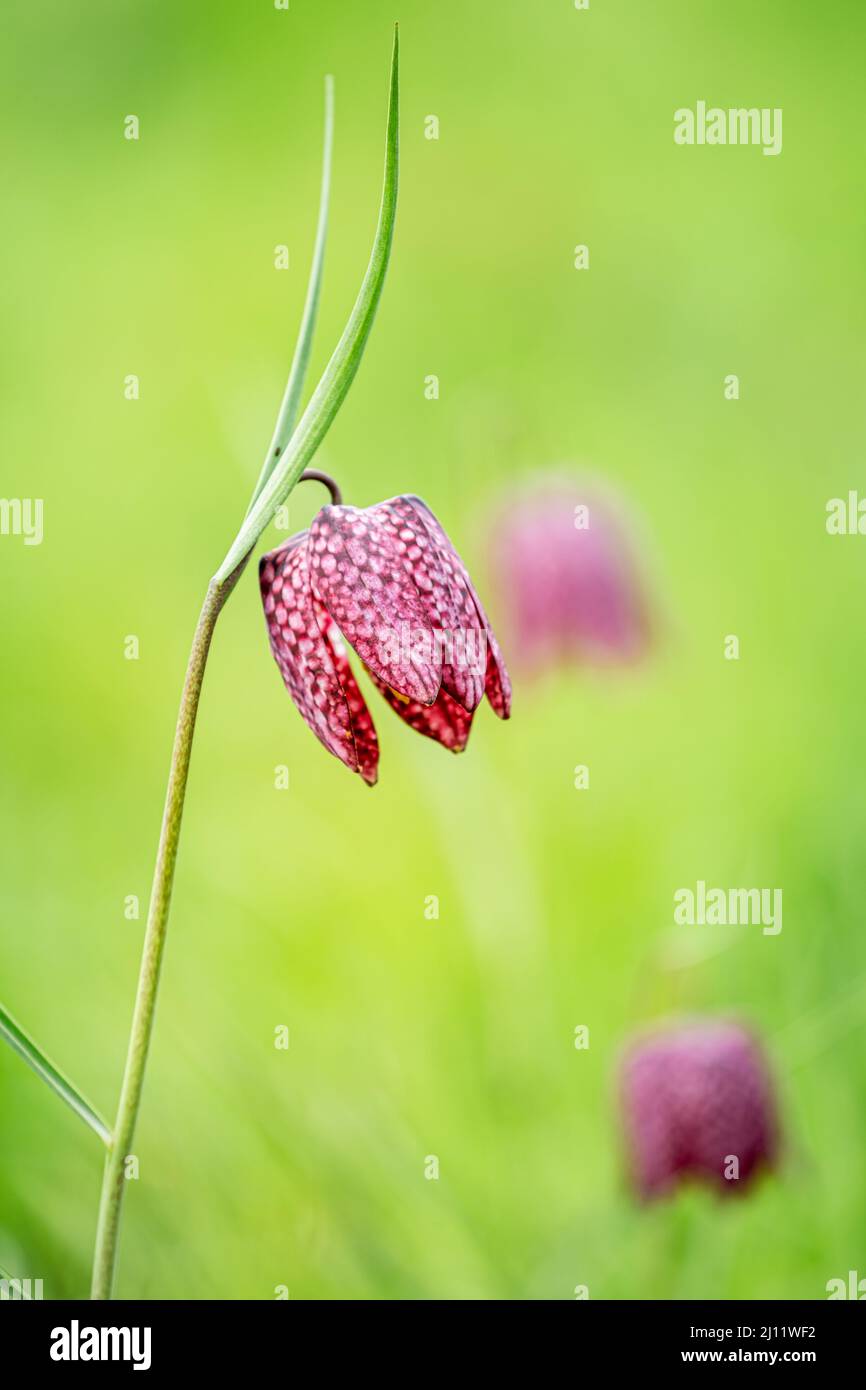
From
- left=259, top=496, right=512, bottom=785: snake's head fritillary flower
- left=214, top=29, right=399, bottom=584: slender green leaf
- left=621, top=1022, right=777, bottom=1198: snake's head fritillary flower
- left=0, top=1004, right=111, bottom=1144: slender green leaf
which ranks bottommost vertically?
left=621, top=1022, right=777, bottom=1198: snake's head fritillary flower

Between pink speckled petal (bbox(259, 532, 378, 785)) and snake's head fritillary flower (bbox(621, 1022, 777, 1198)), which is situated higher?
pink speckled petal (bbox(259, 532, 378, 785))

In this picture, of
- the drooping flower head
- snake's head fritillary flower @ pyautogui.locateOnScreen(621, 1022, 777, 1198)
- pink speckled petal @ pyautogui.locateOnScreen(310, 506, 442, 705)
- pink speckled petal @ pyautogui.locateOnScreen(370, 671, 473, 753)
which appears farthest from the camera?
the drooping flower head

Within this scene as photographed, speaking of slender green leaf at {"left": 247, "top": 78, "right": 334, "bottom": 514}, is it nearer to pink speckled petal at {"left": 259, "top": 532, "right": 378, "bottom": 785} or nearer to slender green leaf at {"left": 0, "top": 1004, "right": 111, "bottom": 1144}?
pink speckled petal at {"left": 259, "top": 532, "right": 378, "bottom": 785}

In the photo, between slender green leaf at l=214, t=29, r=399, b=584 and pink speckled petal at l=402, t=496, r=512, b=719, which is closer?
slender green leaf at l=214, t=29, r=399, b=584

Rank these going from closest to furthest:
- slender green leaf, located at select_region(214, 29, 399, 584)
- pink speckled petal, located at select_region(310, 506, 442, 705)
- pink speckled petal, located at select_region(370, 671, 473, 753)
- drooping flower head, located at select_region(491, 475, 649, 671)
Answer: slender green leaf, located at select_region(214, 29, 399, 584) < pink speckled petal, located at select_region(310, 506, 442, 705) < pink speckled petal, located at select_region(370, 671, 473, 753) < drooping flower head, located at select_region(491, 475, 649, 671)

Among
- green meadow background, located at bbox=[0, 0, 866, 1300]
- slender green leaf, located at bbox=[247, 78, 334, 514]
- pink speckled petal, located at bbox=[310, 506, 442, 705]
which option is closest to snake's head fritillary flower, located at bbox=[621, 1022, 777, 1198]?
green meadow background, located at bbox=[0, 0, 866, 1300]

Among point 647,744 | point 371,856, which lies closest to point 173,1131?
point 371,856

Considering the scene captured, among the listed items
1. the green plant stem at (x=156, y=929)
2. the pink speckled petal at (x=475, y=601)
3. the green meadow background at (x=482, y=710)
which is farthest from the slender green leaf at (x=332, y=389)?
the green meadow background at (x=482, y=710)
